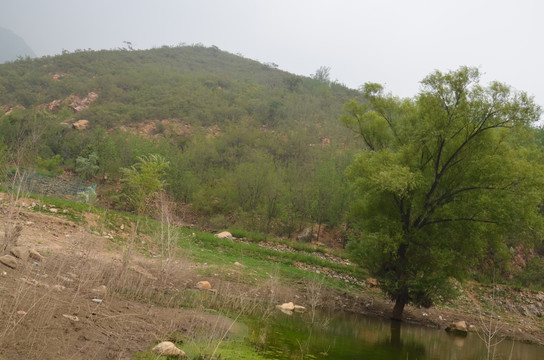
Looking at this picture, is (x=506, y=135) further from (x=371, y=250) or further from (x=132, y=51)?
(x=132, y=51)

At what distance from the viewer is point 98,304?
25.7ft

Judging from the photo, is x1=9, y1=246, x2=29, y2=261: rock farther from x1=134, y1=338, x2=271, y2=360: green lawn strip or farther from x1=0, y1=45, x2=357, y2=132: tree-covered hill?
x1=0, y1=45, x2=357, y2=132: tree-covered hill

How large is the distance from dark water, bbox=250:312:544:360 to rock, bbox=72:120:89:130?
1927 inches

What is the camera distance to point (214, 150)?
153 feet

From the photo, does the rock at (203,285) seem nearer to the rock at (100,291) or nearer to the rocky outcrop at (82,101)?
A: the rock at (100,291)

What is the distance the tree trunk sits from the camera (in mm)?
16469

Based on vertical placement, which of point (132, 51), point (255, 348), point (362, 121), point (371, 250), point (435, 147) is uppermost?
point (132, 51)

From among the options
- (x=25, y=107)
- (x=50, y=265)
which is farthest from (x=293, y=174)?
(x=25, y=107)

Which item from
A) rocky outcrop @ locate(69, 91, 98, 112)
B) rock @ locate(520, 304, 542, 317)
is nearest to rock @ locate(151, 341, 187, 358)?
rock @ locate(520, 304, 542, 317)

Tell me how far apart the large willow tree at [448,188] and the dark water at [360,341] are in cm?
188

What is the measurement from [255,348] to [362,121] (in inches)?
574

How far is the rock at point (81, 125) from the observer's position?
173 ft

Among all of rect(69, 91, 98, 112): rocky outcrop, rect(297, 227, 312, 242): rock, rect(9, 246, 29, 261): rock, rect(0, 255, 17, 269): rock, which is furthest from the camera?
rect(69, 91, 98, 112): rocky outcrop

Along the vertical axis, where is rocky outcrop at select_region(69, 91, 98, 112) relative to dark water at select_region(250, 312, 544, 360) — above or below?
above
